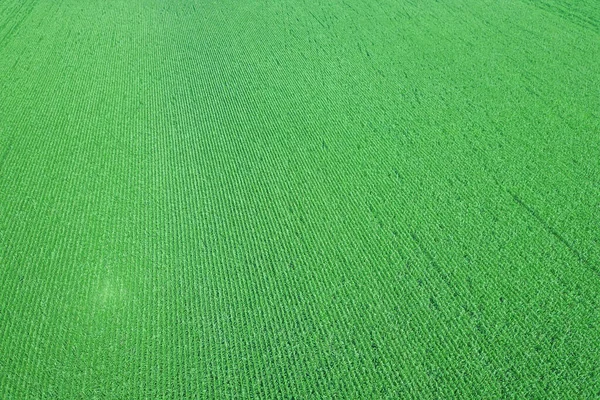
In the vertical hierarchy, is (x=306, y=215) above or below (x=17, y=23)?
below

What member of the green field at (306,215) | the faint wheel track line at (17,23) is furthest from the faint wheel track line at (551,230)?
the faint wheel track line at (17,23)

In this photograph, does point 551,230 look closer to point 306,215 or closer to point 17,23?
point 306,215

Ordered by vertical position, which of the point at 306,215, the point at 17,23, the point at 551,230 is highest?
the point at 17,23

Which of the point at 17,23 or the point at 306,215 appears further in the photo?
the point at 17,23

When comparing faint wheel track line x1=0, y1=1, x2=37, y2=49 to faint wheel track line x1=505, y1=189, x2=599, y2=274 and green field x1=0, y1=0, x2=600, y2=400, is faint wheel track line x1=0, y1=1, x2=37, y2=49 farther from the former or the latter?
faint wheel track line x1=505, y1=189, x2=599, y2=274

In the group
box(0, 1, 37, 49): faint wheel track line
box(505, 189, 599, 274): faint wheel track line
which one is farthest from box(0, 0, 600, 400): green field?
box(0, 1, 37, 49): faint wheel track line

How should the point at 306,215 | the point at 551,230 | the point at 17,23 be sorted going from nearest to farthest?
the point at 551,230 < the point at 306,215 < the point at 17,23

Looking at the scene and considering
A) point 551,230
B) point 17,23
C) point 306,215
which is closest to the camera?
point 551,230

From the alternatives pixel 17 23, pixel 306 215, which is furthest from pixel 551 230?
pixel 17 23
